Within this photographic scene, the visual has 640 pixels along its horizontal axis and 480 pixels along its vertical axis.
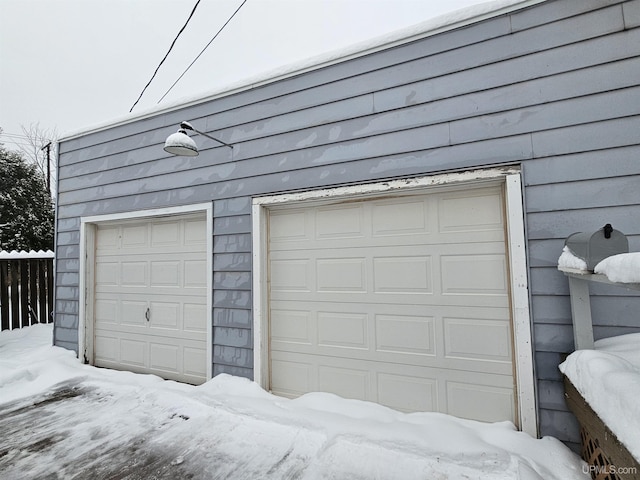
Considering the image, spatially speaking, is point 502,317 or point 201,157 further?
point 201,157

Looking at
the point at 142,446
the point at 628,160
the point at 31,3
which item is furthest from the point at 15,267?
the point at 628,160

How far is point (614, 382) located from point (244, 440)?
2.14 m

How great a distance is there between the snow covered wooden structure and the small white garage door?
0.08 ft

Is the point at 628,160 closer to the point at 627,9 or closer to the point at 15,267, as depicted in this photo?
the point at 627,9

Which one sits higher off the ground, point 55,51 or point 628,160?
point 55,51

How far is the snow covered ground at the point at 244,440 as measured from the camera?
1.92 meters

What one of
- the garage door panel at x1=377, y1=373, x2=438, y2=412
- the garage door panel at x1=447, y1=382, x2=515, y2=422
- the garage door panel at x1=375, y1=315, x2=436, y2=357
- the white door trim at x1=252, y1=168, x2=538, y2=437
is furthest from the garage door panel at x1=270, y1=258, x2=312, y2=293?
the garage door panel at x1=447, y1=382, x2=515, y2=422

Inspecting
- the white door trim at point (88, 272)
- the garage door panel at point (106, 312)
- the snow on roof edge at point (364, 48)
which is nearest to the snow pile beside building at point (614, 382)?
the snow on roof edge at point (364, 48)

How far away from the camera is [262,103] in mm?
3209

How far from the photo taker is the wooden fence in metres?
5.09

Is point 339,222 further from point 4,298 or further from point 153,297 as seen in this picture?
point 4,298

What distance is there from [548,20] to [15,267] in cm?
745

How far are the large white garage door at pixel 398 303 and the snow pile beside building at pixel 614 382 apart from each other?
586 millimetres

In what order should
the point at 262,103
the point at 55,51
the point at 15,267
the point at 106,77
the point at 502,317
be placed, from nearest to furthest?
1. the point at 502,317
2. the point at 262,103
3. the point at 15,267
4. the point at 55,51
5. the point at 106,77
